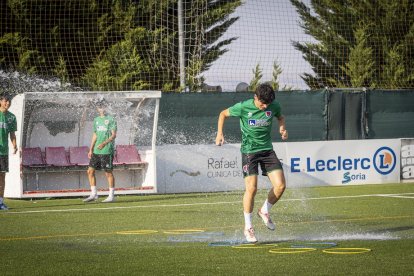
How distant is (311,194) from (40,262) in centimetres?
1171

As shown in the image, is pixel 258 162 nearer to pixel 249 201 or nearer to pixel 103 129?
pixel 249 201

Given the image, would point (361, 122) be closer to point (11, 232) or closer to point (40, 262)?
point (11, 232)

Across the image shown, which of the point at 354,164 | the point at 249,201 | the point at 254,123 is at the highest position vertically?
the point at 254,123

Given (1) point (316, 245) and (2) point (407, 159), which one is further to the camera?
(2) point (407, 159)

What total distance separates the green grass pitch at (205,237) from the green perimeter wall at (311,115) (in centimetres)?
386

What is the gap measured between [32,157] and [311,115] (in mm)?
7722

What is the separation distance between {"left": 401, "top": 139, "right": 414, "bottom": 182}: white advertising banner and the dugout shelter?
265 inches

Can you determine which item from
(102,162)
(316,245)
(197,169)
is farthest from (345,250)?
(197,169)

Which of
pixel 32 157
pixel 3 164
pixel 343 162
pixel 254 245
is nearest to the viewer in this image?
pixel 254 245

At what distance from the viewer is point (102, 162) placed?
20.6m

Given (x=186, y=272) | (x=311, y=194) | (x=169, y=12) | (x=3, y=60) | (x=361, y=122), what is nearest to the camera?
(x=186, y=272)

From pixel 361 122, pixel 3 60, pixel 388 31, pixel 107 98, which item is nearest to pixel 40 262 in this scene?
pixel 107 98

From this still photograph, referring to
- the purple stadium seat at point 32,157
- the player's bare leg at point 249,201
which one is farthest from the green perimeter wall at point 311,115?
the player's bare leg at point 249,201

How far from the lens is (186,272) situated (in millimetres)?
9609
